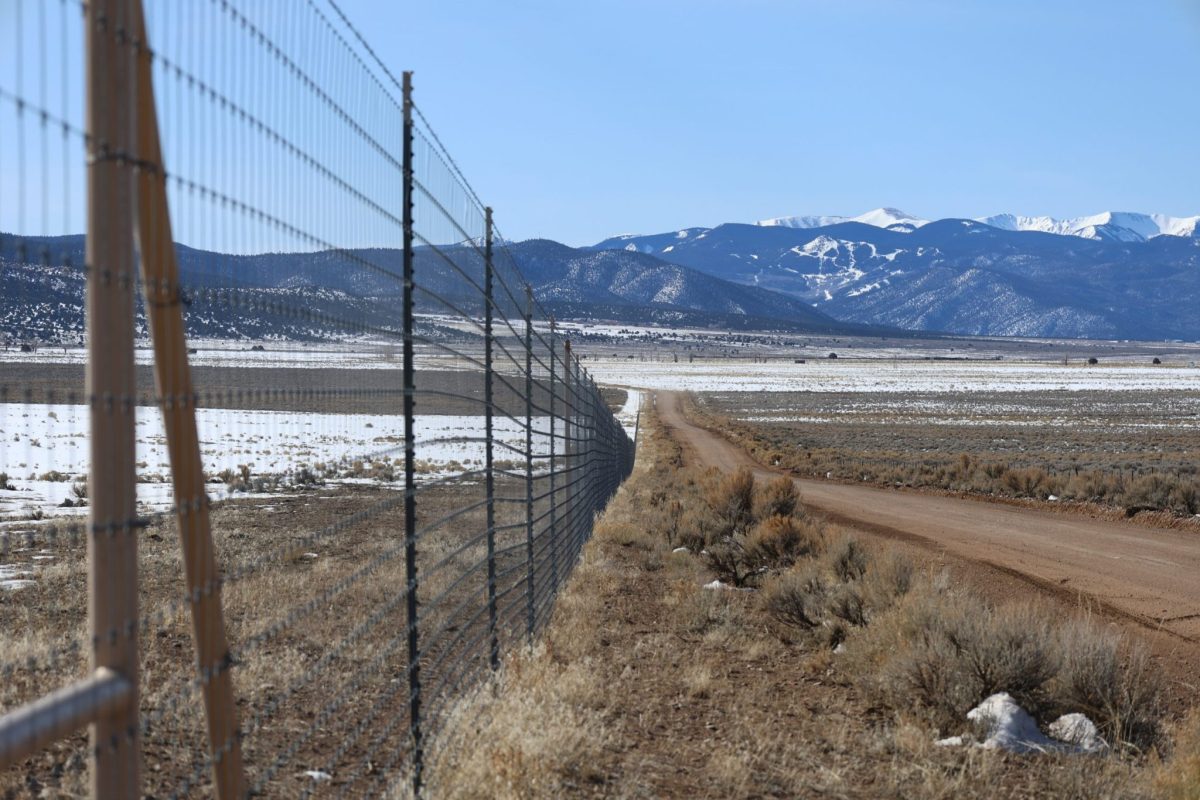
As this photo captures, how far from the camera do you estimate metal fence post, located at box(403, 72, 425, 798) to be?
4.98 m

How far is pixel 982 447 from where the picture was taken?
42.5m

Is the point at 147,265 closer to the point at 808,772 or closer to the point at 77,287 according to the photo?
the point at 77,287

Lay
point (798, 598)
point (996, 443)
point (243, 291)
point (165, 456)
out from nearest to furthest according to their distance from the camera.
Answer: point (243, 291) → point (798, 598) → point (165, 456) → point (996, 443)

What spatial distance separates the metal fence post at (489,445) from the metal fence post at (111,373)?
3.99m

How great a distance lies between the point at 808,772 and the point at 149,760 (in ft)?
10.7

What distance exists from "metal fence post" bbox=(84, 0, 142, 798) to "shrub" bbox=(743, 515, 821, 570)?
12063mm

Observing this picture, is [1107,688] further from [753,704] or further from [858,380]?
[858,380]

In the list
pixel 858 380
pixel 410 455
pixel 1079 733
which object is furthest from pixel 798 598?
pixel 858 380

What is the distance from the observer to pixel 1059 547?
17.0 m

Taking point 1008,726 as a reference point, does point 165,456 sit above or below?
below

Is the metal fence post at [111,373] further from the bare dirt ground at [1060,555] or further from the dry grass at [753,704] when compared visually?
the bare dirt ground at [1060,555]

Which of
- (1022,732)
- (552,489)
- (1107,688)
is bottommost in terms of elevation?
(1022,732)

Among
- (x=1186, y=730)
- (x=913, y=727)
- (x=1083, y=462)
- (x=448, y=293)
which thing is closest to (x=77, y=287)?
(x=448, y=293)

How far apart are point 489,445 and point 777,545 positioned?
8032 millimetres
